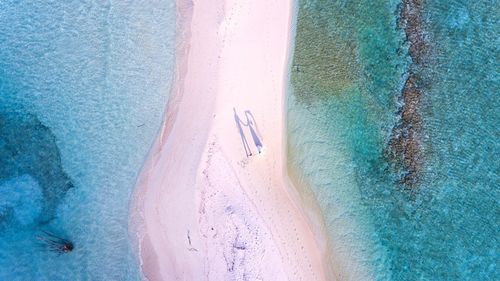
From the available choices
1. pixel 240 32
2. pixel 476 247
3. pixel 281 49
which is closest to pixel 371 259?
pixel 476 247

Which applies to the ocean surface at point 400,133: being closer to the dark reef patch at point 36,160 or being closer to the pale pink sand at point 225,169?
the pale pink sand at point 225,169

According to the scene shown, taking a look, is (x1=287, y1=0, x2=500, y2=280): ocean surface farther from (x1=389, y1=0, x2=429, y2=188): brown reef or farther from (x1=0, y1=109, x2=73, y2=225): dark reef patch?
(x1=0, y1=109, x2=73, y2=225): dark reef patch

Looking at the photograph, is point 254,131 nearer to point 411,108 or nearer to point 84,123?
point 411,108

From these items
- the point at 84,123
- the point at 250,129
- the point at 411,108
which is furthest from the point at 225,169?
the point at 411,108

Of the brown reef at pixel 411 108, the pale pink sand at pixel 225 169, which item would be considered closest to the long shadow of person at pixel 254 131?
the pale pink sand at pixel 225 169

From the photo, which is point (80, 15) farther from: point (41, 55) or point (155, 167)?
point (155, 167)

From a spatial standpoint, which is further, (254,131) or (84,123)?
(84,123)
